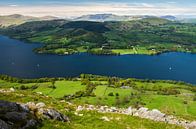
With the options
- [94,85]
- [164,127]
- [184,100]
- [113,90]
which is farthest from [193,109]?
[164,127]

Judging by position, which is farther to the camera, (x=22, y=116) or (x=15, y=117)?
(x=22, y=116)

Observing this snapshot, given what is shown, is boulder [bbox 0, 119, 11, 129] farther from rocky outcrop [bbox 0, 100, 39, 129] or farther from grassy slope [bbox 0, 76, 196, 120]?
grassy slope [bbox 0, 76, 196, 120]

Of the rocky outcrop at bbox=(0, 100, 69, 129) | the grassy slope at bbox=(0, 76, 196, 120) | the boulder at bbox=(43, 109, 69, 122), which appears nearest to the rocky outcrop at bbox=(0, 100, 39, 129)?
the rocky outcrop at bbox=(0, 100, 69, 129)

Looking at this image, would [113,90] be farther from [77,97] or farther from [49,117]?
[49,117]

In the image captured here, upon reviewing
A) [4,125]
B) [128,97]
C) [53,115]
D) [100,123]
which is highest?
[4,125]

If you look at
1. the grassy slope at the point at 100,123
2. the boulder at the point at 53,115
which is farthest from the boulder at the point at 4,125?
the boulder at the point at 53,115

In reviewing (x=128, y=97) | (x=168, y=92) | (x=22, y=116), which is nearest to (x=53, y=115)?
(x=22, y=116)

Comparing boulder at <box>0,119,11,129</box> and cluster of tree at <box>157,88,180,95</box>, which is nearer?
boulder at <box>0,119,11,129</box>

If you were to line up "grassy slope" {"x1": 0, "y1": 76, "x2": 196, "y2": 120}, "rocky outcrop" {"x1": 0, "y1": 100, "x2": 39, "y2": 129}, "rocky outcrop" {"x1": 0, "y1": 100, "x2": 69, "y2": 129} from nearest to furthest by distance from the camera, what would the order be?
"rocky outcrop" {"x1": 0, "y1": 100, "x2": 39, "y2": 129}
"rocky outcrop" {"x1": 0, "y1": 100, "x2": 69, "y2": 129}
"grassy slope" {"x1": 0, "y1": 76, "x2": 196, "y2": 120}

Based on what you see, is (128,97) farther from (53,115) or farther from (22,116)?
(22,116)
